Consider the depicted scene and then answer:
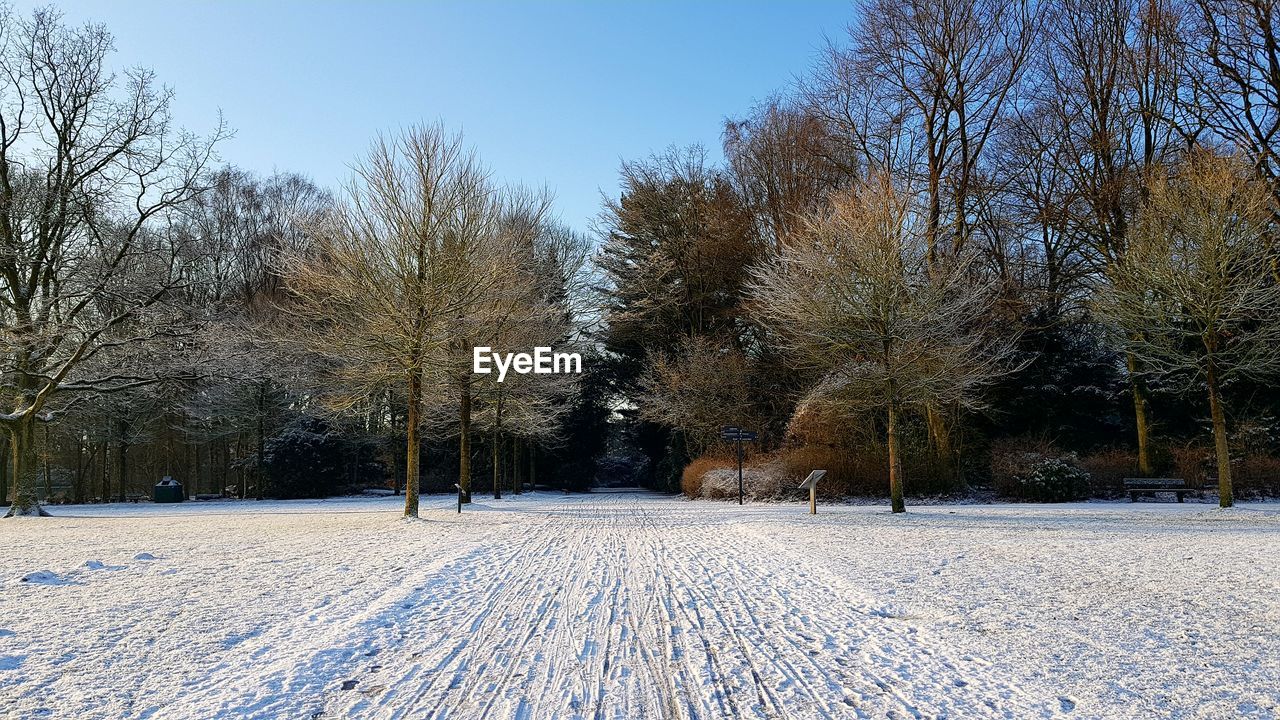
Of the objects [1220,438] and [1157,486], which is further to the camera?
[1157,486]

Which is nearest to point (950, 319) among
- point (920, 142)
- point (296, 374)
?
point (920, 142)

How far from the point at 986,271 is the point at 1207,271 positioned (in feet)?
27.4

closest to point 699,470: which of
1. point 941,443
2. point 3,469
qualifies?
point 941,443

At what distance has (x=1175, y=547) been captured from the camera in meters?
10.0

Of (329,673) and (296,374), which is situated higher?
(296,374)

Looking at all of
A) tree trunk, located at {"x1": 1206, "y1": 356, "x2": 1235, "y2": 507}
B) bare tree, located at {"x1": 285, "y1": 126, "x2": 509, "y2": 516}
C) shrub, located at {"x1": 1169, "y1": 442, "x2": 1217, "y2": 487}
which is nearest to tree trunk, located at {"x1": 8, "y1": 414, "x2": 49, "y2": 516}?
bare tree, located at {"x1": 285, "y1": 126, "x2": 509, "y2": 516}

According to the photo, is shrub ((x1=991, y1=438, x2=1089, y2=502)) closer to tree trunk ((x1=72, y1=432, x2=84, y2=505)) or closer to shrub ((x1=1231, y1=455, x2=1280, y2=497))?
shrub ((x1=1231, y1=455, x2=1280, y2=497))

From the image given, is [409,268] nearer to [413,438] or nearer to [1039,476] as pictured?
[413,438]

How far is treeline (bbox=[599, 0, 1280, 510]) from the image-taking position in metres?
16.5

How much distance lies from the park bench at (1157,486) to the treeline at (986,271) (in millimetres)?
1097

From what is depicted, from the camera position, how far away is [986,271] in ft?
77.7

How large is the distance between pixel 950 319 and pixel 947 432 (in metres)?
7.62

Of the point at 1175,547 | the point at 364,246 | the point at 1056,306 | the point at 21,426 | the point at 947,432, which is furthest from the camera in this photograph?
the point at 1056,306

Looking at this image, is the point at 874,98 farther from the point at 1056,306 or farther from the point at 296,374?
the point at 296,374
